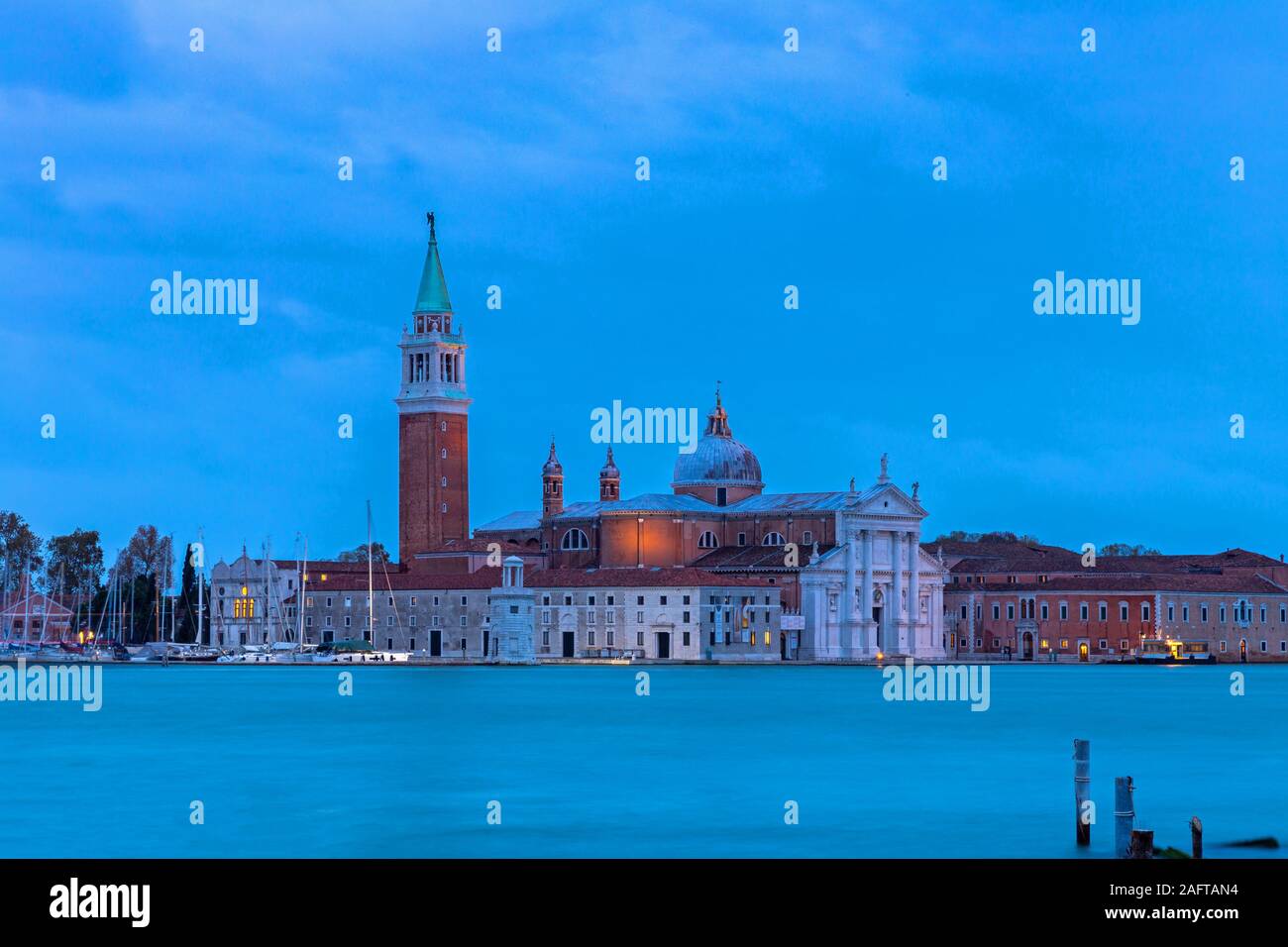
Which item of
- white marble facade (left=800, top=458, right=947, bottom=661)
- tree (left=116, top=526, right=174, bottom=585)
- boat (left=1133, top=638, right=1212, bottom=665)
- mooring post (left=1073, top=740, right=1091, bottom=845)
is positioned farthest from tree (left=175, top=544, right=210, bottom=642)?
mooring post (left=1073, top=740, right=1091, bottom=845)

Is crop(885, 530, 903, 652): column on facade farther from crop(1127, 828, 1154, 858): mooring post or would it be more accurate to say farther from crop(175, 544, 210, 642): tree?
crop(1127, 828, 1154, 858): mooring post

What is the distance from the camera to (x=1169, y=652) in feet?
325

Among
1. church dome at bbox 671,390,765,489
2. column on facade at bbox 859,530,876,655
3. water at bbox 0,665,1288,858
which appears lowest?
water at bbox 0,665,1288,858

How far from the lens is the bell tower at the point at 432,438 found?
101 metres

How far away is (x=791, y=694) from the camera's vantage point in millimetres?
67125

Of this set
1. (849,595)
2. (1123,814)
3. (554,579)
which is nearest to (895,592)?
(849,595)

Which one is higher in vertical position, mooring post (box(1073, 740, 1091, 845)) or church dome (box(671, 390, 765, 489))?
church dome (box(671, 390, 765, 489))

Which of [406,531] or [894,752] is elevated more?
[406,531]

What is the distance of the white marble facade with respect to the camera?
3698 inches

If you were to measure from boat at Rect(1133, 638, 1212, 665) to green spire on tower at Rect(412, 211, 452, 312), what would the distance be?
35524mm

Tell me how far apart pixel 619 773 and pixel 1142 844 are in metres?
16.4
